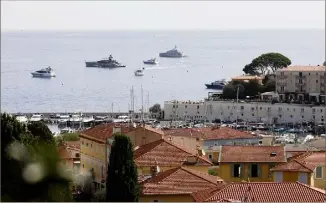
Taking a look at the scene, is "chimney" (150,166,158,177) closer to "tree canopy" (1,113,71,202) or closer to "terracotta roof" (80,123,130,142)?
"terracotta roof" (80,123,130,142)

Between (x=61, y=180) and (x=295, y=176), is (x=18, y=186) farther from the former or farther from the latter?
(x=295, y=176)

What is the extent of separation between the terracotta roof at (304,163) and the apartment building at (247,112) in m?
19.8

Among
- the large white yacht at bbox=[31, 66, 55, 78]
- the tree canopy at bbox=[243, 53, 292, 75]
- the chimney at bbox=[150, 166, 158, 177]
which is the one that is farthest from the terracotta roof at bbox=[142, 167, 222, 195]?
the large white yacht at bbox=[31, 66, 55, 78]

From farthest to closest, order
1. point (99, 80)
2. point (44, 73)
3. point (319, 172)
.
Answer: point (99, 80), point (44, 73), point (319, 172)

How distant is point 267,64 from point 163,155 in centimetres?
2567

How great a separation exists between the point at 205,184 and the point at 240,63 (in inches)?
2238

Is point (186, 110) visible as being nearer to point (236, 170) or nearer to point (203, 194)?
point (236, 170)

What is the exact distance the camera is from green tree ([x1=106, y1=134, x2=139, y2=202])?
6207 millimetres

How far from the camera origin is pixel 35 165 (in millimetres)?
2334

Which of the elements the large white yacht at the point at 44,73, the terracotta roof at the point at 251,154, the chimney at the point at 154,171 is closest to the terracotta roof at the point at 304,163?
the terracotta roof at the point at 251,154

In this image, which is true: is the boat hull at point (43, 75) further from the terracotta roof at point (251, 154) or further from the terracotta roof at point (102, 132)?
the terracotta roof at point (251, 154)

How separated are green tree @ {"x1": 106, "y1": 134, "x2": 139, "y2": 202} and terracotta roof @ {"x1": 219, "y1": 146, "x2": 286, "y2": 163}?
2369 mm

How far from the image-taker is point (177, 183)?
6754mm

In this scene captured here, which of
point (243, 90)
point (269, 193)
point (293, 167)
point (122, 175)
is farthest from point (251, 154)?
point (243, 90)
